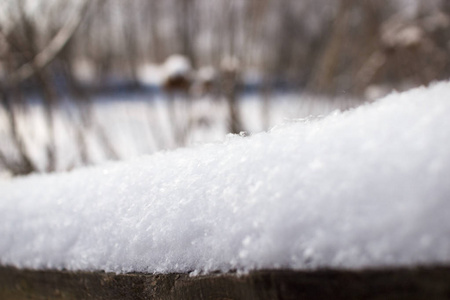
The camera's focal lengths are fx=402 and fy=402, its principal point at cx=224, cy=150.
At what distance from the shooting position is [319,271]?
23 centimetres

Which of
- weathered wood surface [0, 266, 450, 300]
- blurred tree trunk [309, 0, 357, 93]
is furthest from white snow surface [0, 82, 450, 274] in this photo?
blurred tree trunk [309, 0, 357, 93]

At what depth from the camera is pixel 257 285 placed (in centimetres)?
27

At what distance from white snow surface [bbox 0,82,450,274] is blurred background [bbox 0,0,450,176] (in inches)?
41.5

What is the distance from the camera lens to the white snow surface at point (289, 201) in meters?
0.20

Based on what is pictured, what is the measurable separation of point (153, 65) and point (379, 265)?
4185mm

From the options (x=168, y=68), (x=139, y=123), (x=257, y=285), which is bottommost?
(x=139, y=123)

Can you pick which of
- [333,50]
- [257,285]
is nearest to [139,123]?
[333,50]

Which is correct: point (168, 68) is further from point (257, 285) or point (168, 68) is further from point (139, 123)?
point (257, 285)

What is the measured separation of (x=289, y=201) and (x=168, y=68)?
218cm

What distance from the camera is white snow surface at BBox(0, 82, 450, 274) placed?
202mm

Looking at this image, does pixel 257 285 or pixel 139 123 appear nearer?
pixel 257 285

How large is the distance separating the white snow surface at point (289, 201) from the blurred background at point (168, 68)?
105 cm

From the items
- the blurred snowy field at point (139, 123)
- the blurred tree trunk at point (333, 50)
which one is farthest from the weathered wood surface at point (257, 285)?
the blurred tree trunk at point (333, 50)

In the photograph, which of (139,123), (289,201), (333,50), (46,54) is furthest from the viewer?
(139,123)
